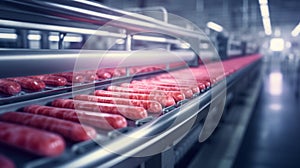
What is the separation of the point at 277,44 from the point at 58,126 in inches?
1112

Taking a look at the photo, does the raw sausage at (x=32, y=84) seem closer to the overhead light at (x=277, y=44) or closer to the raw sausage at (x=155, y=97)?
the raw sausage at (x=155, y=97)

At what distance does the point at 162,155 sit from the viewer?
1268mm

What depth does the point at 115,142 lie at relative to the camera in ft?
3.06

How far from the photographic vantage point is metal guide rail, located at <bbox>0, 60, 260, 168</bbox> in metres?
0.79

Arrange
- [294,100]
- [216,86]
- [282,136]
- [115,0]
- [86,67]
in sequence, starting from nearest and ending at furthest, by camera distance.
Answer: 1. [86,67]
2. [216,86]
3. [282,136]
4. [294,100]
5. [115,0]

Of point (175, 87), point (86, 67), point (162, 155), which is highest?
point (86, 67)

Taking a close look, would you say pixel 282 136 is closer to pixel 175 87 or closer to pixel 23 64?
pixel 175 87

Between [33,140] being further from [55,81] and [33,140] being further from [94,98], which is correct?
[55,81]

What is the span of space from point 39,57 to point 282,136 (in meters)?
3.74

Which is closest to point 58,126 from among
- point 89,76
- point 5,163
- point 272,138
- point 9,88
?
point 5,163

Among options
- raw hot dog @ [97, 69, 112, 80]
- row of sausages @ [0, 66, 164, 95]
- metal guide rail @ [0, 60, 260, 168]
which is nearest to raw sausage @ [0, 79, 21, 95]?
row of sausages @ [0, 66, 164, 95]

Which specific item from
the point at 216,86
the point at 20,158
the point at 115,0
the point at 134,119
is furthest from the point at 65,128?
the point at 115,0

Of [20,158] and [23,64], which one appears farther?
[23,64]

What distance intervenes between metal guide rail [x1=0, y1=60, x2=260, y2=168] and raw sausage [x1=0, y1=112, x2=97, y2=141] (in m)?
0.03
